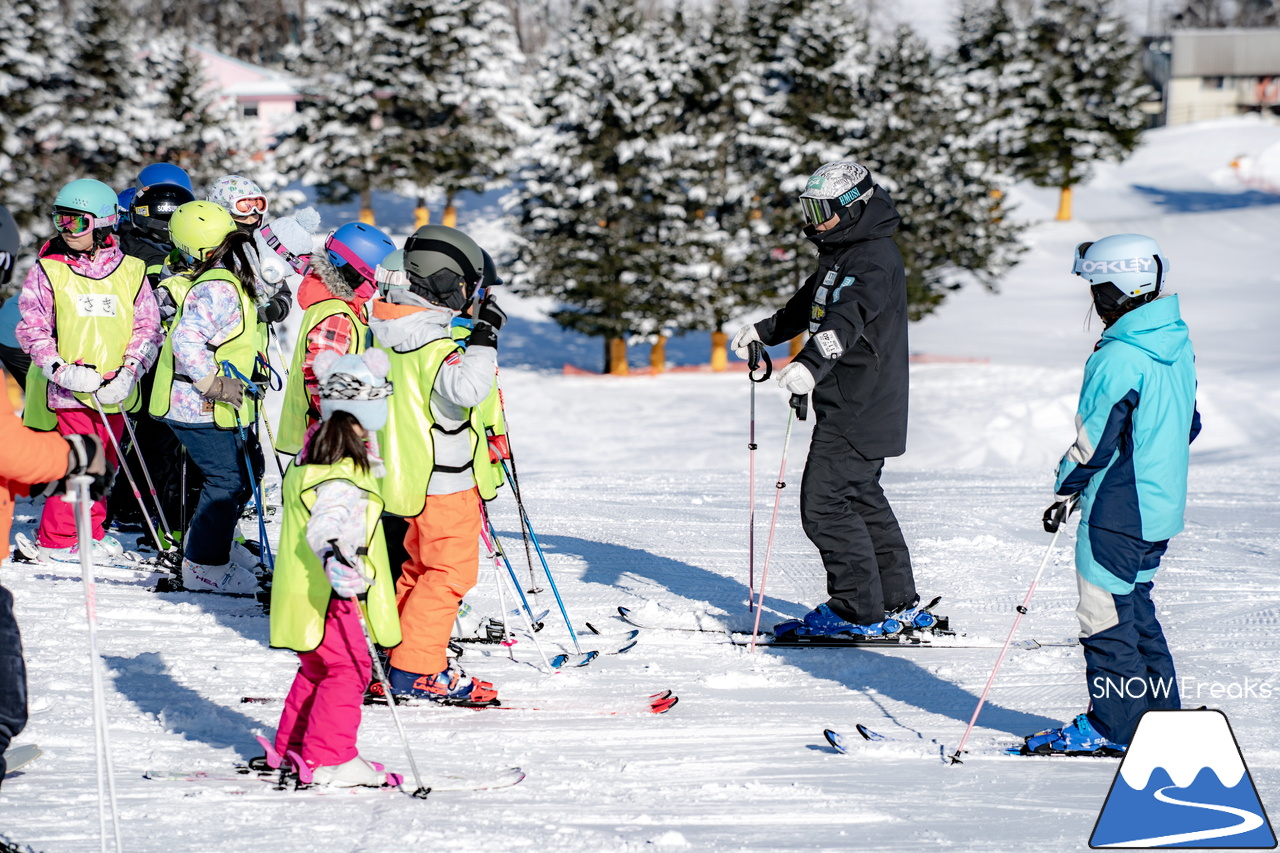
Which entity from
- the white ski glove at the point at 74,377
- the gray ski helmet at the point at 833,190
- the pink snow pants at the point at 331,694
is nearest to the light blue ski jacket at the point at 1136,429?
the gray ski helmet at the point at 833,190

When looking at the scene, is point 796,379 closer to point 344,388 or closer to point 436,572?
point 436,572

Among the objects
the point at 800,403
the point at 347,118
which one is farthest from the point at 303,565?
the point at 347,118

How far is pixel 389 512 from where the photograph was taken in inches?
166

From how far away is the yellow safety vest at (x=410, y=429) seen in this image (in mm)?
4141

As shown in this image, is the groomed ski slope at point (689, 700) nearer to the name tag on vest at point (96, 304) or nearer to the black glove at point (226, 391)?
the black glove at point (226, 391)

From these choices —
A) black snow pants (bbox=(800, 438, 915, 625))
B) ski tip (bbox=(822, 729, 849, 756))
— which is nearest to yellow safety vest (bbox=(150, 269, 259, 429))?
black snow pants (bbox=(800, 438, 915, 625))

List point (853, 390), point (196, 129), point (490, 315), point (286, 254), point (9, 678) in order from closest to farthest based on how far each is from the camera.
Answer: point (9, 678), point (490, 315), point (853, 390), point (286, 254), point (196, 129)

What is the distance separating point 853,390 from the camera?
16.7ft

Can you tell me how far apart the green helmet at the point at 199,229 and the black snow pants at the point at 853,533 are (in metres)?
2.87

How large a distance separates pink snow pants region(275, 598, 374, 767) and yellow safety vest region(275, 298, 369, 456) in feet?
4.11

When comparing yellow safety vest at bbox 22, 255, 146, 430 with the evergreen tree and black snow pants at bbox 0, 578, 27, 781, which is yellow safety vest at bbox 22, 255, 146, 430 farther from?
the evergreen tree

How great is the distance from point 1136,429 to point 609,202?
A: 22.2 meters

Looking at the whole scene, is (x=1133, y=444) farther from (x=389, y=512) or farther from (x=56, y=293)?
(x=56, y=293)

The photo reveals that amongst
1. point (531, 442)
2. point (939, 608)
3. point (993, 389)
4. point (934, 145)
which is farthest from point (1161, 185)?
point (939, 608)
